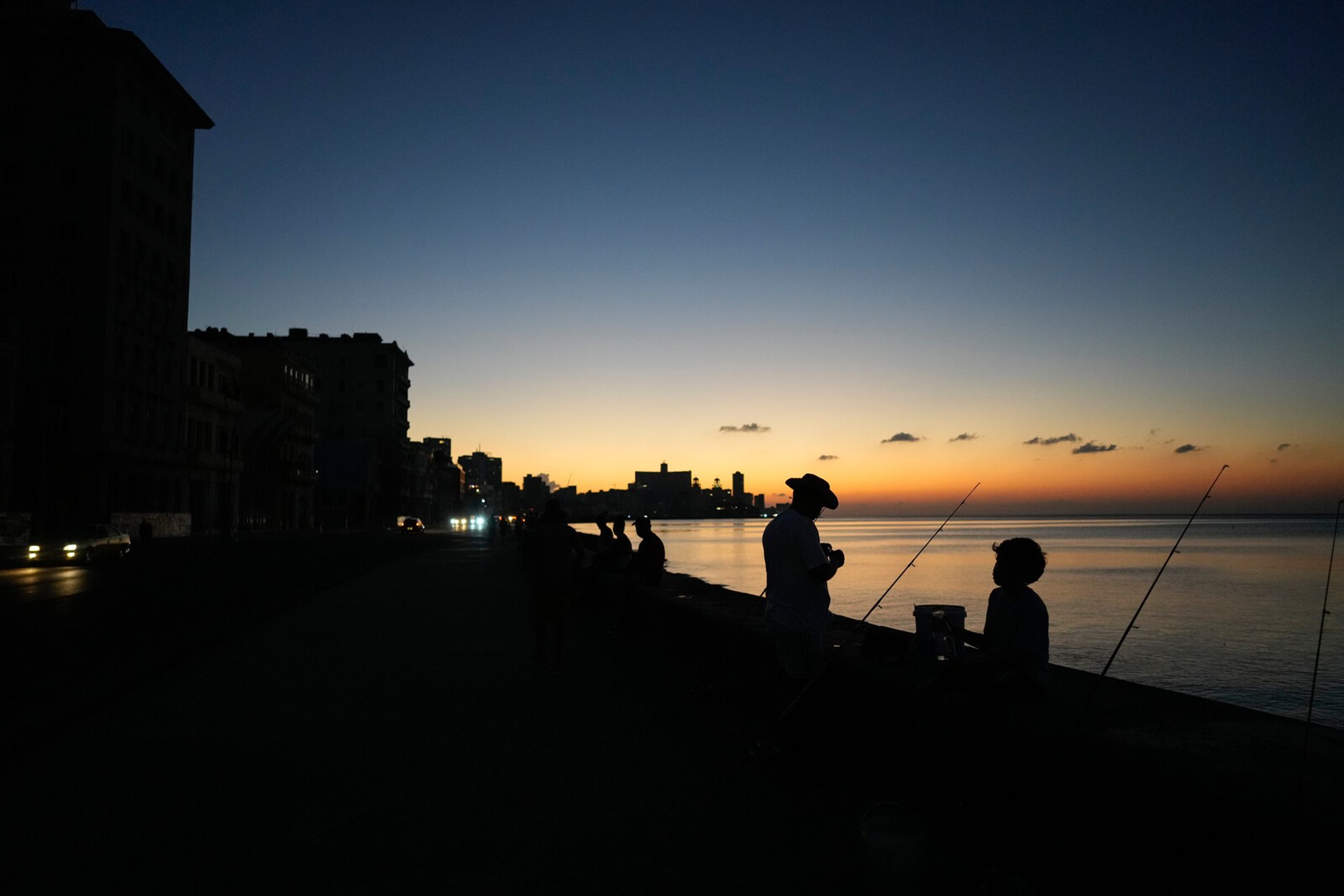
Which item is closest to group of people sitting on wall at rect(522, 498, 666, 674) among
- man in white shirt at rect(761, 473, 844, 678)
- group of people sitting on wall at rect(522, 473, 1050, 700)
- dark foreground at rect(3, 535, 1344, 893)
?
dark foreground at rect(3, 535, 1344, 893)

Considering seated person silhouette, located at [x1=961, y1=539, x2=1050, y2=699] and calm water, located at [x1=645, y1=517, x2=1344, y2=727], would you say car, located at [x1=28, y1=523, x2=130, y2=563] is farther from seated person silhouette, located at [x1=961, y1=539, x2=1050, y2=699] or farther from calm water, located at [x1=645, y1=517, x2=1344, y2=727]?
seated person silhouette, located at [x1=961, y1=539, x2=1050, y2=699]

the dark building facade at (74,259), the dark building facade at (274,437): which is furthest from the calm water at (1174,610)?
the dark building facade at (274,437)

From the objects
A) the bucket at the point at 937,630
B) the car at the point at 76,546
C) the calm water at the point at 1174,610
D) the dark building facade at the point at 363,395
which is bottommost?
the calm water at the point at 1174,610

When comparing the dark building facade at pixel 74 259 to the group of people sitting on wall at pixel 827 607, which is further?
the dark building facade at pixel 74 259

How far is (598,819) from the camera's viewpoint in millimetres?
5520

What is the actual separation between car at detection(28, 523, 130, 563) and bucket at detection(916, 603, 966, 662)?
118 ft

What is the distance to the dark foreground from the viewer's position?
392cm

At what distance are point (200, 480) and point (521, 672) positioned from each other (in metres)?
67.3

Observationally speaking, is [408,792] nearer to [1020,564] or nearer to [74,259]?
[1020,564]

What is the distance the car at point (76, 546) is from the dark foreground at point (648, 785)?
2789 cm

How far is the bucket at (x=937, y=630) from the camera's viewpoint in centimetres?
605

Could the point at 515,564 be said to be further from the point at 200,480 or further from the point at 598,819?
the point at 200,480

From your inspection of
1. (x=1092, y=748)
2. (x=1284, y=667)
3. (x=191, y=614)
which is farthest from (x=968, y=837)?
(x=1284, y=667)

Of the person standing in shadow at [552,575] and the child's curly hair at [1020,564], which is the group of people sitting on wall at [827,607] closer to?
the child's curly hair at [1020,564]
